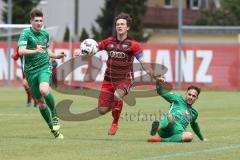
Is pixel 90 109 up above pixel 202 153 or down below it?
below

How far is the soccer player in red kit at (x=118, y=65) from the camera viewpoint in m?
15.1

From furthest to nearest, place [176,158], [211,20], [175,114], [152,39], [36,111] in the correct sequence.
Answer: [211,20]
[152,39]
[36,111]
[175,114]
[176,158]

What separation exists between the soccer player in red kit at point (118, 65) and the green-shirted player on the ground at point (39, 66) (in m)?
1.15

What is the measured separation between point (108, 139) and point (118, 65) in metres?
1.70

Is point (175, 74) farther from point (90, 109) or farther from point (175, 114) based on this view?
point (175, 114)

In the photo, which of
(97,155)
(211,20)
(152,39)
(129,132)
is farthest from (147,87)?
(211,20)

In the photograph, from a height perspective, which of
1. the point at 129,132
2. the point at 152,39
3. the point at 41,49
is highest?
the point at 41,49

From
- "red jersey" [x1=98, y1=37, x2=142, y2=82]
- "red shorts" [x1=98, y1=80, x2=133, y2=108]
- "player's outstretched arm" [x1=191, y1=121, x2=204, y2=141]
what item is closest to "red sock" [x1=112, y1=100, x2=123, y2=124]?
"red shorts" [x1=98, y1=80, x2=133, y2=108]

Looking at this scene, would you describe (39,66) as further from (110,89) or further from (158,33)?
(158,33)

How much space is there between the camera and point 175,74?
4031 centimetres

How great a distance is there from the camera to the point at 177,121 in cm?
1377

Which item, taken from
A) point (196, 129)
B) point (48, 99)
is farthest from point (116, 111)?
point (196, 129)

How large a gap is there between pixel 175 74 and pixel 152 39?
20.5 meters

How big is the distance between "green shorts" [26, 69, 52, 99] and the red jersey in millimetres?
1251
